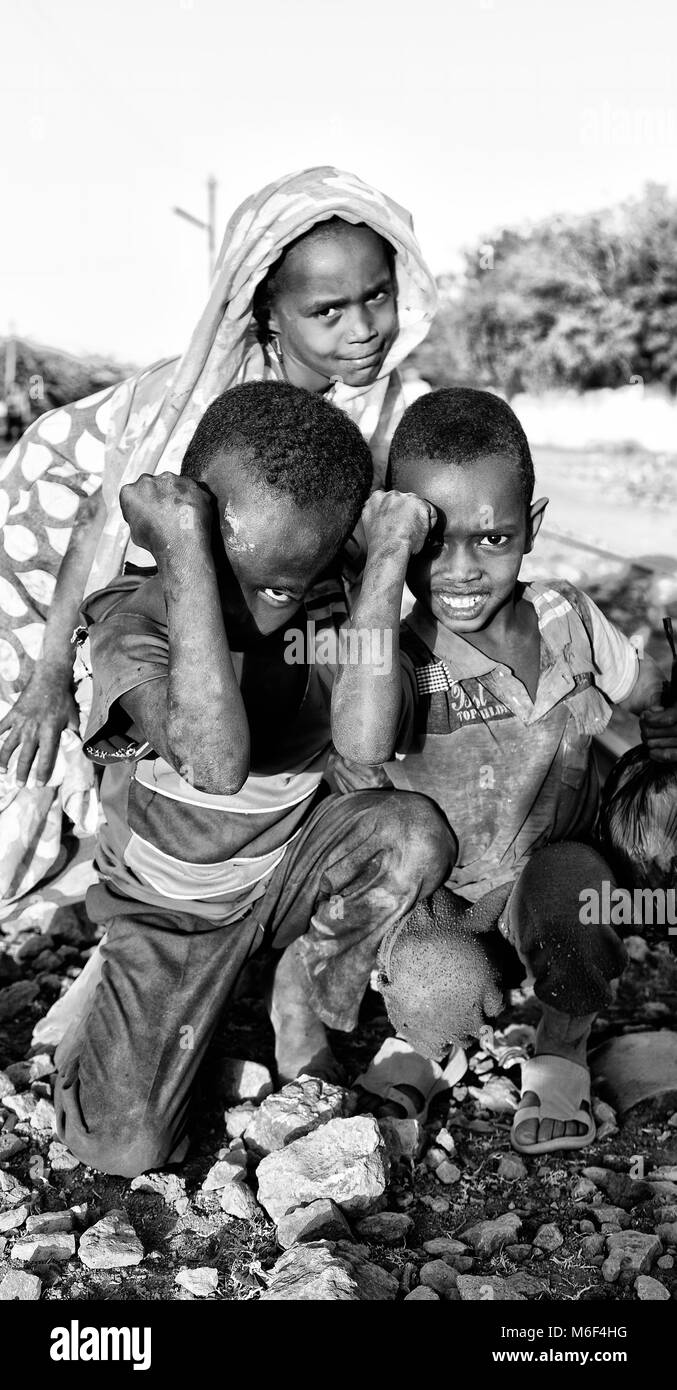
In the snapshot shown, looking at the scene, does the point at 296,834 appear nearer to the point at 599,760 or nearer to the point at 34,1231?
the point at 34,1231

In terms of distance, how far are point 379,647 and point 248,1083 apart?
976 mm

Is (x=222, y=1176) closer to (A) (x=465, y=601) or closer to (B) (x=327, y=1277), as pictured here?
(B) (x=327, y=1277)

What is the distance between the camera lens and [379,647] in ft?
7.29

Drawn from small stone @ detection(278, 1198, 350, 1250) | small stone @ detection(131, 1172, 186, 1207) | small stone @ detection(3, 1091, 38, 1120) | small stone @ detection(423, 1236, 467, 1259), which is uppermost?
small stone @ detection(278, 1198, 350, 1250)

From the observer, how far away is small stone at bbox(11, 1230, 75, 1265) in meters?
1.97

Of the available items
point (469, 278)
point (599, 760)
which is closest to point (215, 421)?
point (599, 760)

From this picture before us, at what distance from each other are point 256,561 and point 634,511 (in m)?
11.3

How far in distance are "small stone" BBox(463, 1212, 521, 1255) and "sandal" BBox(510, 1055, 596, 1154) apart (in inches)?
10.1

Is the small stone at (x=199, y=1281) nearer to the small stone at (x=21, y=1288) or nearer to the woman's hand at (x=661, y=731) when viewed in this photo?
the small stone at (x=21, y=1288)

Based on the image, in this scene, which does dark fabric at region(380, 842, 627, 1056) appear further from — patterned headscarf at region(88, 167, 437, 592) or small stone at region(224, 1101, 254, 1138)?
patterned headscarf at region(88, 167, 437, 592)

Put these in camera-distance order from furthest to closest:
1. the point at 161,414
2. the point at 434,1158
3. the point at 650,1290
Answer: the point at 161,414 → the point at 434,1158 → the point at 650,1290

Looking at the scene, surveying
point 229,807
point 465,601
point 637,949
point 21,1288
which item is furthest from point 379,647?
point 637,949

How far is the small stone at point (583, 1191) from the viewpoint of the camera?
2.20 metres

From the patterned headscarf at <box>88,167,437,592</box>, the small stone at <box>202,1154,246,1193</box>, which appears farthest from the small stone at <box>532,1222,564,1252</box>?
the patterned headscarf at <box>88,167,437,592</box>
